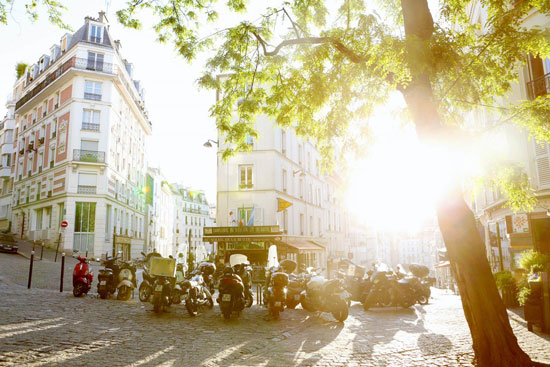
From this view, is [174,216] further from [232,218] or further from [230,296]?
[230,296]

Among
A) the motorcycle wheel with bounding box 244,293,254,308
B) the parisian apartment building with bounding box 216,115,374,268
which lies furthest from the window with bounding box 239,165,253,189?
the motorcycle wheel with bounding box 244,293,254,308

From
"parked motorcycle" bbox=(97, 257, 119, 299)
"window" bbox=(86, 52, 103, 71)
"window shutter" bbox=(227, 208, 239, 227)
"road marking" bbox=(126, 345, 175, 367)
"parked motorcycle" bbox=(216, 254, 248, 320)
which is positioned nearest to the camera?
"road marking" bbox=(126, 345, 175, 367)

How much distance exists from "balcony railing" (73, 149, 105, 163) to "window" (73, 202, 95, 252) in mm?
3606

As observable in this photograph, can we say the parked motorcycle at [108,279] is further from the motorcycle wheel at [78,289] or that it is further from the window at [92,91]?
the window at [92,91]

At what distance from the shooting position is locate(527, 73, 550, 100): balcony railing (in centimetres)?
1289

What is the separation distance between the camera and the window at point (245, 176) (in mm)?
29156

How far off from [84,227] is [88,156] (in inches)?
230

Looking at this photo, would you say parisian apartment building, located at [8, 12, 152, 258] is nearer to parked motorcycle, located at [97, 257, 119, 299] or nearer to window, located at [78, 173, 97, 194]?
window, located at [78, 173, 97, 194]

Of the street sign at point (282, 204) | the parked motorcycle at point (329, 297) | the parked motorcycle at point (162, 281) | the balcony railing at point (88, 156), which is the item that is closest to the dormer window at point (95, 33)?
the balcony railing at point (88, 156)

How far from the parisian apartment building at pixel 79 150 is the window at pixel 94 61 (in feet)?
0.26

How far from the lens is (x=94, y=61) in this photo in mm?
34781

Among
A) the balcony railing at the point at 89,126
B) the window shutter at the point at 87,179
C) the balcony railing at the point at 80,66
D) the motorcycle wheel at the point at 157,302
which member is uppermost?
the balcony railing at the point at 80,66

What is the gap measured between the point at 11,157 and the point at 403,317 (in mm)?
48444

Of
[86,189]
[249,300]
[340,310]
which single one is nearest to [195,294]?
[249,300]
